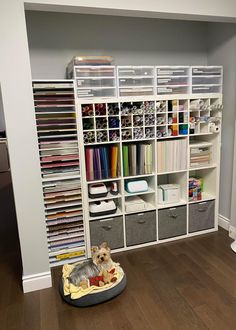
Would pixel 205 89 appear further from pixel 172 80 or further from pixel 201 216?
pixel 201 216

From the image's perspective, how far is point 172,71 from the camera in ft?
8.18

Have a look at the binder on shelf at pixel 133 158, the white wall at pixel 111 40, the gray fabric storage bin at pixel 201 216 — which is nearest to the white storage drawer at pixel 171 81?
the white wall at pixel 111 40

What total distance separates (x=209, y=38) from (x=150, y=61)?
744 mm

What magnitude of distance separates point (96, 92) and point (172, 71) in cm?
77

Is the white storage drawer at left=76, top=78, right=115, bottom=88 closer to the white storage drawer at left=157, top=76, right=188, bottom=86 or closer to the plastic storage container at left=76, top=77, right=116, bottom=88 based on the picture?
the plastic storage container at left=76, top=77, right=116, bottom=88

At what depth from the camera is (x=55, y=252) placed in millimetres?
2398

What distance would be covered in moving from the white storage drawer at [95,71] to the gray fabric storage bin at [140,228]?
1.35 metres

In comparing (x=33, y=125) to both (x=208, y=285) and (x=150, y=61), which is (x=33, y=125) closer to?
(x=150, y=61)

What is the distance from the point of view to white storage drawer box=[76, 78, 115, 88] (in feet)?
7.46

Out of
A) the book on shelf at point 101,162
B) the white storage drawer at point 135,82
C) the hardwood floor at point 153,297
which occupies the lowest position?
the hardwood floor at point 153,297

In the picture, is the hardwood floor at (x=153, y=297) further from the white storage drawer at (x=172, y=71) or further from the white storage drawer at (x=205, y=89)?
the white storage drawer at (x=172, y=71)

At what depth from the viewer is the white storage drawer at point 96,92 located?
2287 millimetres

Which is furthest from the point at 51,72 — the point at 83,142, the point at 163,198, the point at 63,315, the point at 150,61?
the point at 63,315

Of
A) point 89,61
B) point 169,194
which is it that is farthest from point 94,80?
point 169,194
